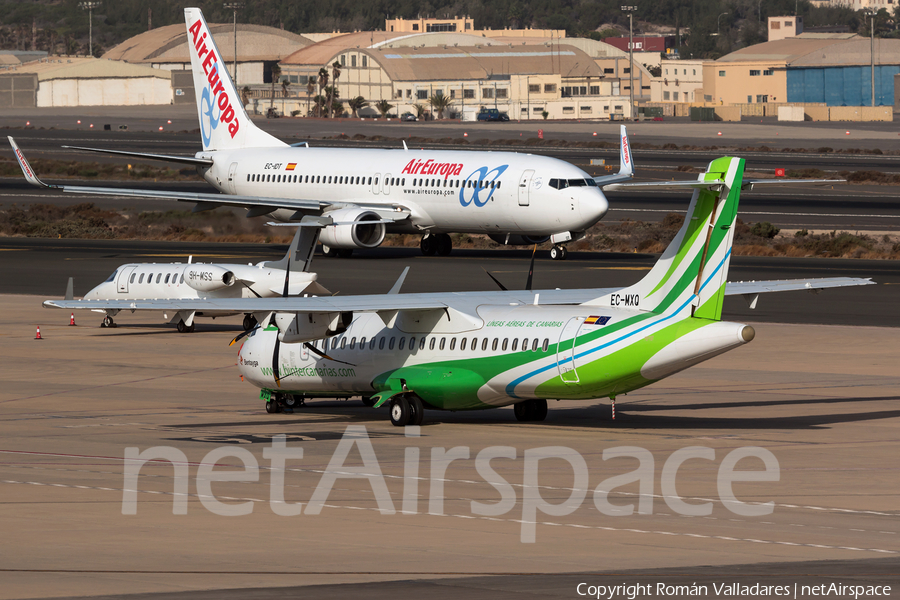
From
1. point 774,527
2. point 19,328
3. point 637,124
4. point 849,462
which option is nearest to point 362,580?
point 774,527

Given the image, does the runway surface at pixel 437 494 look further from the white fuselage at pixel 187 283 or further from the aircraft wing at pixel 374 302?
the white fuselage at pixel 187 283

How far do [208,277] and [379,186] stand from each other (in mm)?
20945

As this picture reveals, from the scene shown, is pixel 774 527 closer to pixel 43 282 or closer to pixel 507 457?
pixel 507 457


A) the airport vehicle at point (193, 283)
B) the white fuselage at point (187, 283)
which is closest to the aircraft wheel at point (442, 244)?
the airport vehicle at point (193, 283)

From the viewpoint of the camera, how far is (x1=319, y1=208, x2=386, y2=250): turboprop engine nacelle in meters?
61.8

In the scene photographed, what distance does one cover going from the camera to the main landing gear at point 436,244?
2591 inches

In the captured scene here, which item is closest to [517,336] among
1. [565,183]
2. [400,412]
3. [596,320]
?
[596,320]

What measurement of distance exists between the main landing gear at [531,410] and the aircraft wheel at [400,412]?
7.99 feet

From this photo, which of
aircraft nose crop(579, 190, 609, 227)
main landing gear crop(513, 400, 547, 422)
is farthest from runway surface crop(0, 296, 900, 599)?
aircraft nose crop(579, 190, 609, 227)

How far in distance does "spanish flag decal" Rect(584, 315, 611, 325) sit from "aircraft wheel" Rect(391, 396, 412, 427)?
4592mm

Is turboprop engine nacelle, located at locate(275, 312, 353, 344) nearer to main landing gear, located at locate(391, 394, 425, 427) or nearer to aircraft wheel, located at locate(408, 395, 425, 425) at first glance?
main landing gear, located at locate(391, 394, 425, 427)

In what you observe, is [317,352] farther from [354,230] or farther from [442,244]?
[442,244]

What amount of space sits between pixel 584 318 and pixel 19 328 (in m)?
26.0

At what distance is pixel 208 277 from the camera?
44.3m
